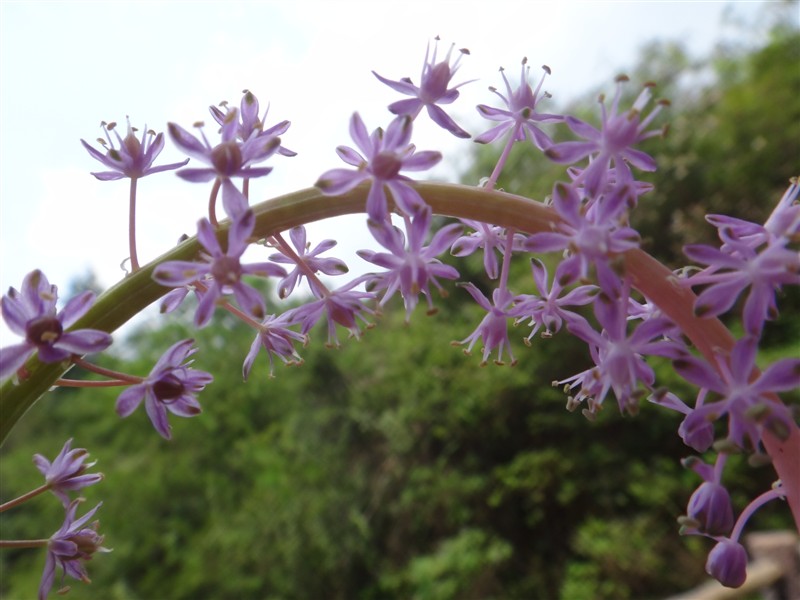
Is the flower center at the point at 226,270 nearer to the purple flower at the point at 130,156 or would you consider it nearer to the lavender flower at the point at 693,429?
the purple flower at the point at 130,156

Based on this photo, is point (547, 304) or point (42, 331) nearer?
point (42, 331)

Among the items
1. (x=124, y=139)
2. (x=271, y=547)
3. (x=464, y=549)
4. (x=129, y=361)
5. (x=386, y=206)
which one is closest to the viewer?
(x=386, y=206)

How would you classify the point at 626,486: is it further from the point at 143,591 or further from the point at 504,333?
the point at 504,333

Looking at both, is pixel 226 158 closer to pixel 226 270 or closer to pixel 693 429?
pixel 226 270

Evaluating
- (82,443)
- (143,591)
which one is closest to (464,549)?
(143,591)

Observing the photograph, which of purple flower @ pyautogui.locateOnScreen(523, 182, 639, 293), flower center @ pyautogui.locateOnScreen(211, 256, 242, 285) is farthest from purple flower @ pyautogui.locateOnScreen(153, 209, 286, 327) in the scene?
purple flower @ pyautogui.locateOnScreen(523, 182, 639, 293)

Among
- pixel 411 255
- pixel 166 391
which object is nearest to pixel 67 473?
pixel 166 391

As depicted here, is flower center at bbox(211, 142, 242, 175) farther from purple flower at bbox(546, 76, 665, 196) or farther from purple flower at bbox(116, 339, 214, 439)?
purple flower at bbox(546, 76, 665, 196)
